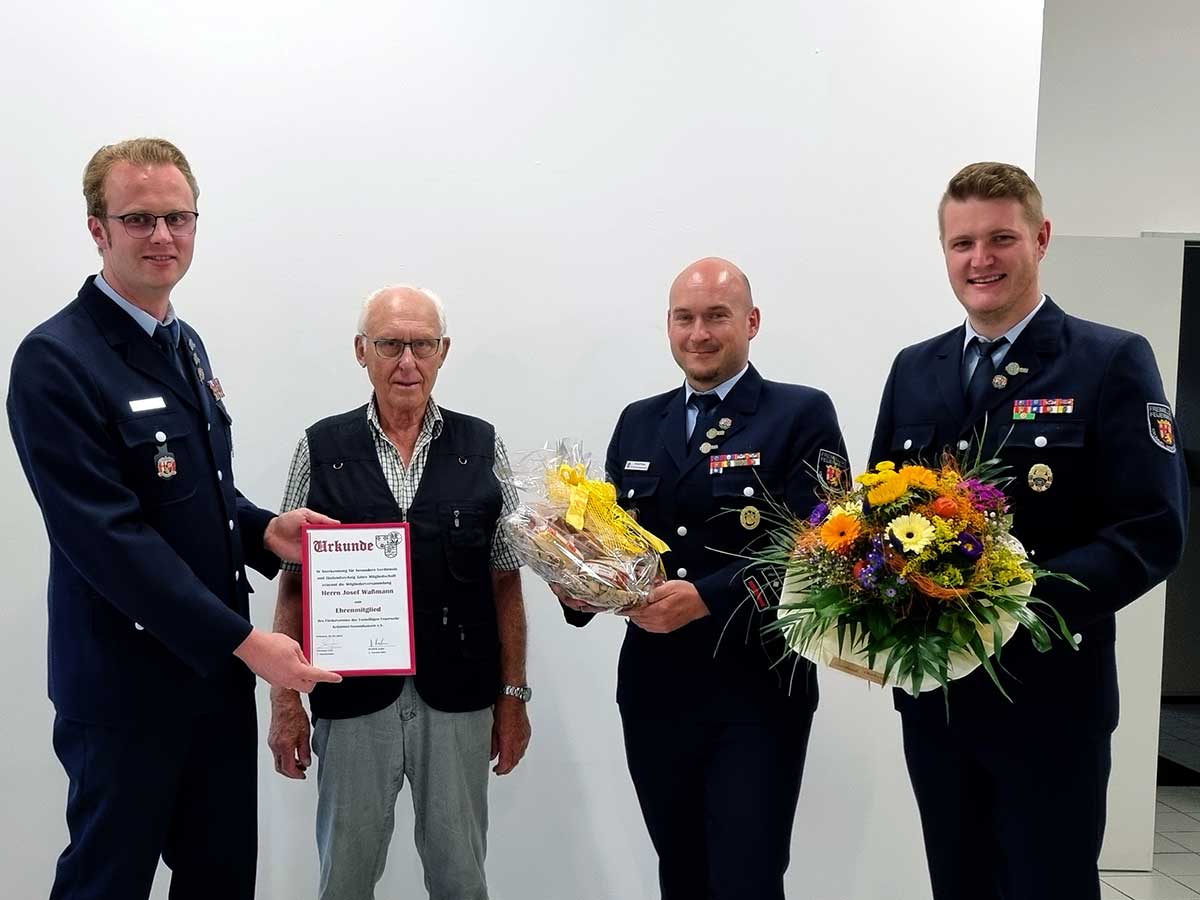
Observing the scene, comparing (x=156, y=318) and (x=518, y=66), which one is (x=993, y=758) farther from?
→ (x=518, y=66)

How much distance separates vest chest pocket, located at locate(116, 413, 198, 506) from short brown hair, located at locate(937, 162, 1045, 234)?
1.76m

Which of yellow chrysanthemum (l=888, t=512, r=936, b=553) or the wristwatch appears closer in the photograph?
yellow chrysanthemum (l=888, t=512, r=936, b=553)

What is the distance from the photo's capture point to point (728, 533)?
2.41 m

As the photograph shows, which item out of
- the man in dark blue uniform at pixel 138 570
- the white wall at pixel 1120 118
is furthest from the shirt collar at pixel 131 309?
the white wall at pixel 1120 118

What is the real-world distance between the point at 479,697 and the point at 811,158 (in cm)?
201

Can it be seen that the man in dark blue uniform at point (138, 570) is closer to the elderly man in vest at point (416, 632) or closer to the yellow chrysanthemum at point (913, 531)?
the elderly man in vest at point (416, 632)

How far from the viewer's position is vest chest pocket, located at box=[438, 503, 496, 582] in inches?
97.8

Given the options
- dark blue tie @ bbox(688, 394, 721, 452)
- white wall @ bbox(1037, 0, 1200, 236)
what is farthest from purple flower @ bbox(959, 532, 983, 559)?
white wall @ bbox(1037, 0, 1200, 236)

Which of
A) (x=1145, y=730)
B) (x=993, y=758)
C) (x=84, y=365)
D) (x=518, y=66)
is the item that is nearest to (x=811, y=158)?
(x=518, y=66)

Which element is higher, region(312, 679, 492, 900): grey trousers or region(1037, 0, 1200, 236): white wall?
region(1037, 0, 1200, 236): white wall

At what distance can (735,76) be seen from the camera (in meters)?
3.33

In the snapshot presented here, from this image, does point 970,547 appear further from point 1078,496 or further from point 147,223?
point 147,223

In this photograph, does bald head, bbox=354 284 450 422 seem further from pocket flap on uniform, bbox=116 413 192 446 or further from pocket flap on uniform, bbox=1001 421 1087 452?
pocket flap on uniform, bbox=1001 421 1087 452

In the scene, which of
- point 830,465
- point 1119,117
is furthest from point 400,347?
point 1119,117
